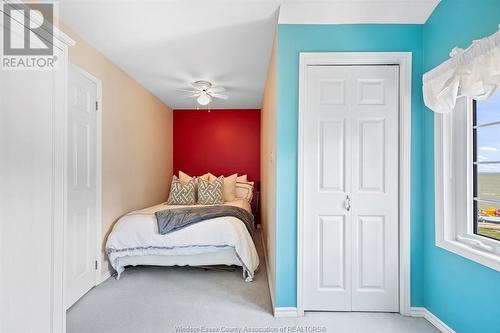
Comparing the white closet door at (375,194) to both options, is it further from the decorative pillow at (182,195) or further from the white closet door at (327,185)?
the decorative pillow at (182,195)

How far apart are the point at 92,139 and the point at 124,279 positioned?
1511mm

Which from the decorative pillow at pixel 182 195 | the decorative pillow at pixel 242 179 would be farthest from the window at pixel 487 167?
the decorative pillow at pixel 242 179

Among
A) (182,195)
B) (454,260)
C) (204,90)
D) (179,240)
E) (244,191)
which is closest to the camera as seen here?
(454,260)

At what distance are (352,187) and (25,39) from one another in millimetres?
2117

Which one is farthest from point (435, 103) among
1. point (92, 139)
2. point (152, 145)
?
point (152, 145)

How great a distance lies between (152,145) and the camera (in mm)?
3984

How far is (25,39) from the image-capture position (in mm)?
995

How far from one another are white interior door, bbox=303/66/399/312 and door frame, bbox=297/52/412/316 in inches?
1.8

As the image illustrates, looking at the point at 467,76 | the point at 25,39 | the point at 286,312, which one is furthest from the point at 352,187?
the point at 25,39

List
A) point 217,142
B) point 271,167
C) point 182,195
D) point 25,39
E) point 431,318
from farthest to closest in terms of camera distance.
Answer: point 217,142 → point 182,195 → point 271,167 → point 431,318 → point 25,39

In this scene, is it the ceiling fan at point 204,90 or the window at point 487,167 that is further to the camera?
the ceiling fan at point 204,90

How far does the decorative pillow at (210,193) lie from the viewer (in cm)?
388

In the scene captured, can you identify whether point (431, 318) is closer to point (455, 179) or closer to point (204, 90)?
point (455, 179)

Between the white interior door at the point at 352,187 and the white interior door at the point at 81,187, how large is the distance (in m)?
2.03
